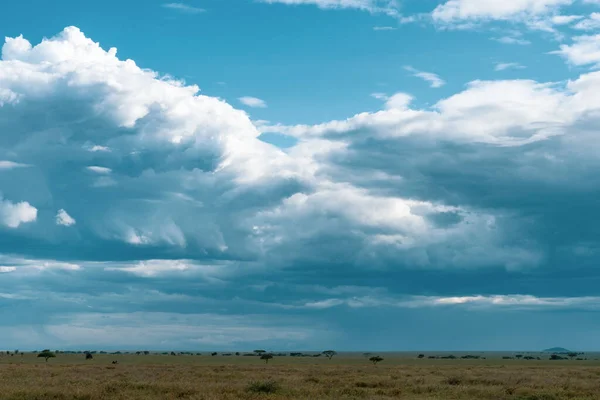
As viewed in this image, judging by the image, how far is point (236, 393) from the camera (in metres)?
53.7

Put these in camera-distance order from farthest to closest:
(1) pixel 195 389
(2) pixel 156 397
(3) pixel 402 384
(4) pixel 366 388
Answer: (3) pixel 402 384 → (4) pixel 366 388 → (1) pixel 195 389 → (2) pixel 156 397

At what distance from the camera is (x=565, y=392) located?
186 feet

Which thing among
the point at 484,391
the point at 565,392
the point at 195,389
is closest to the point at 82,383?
the point at 195,389

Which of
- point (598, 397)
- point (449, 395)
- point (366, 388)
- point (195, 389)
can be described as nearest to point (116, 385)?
point (195, 389)

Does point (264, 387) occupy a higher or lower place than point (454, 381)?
higher

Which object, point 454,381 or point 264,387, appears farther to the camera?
point 454,381

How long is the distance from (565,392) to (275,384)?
23.0 meters

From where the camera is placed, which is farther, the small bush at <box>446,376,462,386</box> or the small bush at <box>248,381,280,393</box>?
the small bush at <box>446,376,462,386</box>

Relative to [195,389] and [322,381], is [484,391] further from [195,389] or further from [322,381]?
[195,389]

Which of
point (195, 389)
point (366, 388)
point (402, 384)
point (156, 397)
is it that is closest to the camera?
point (156, 397)

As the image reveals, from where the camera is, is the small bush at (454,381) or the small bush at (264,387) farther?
the small bush at (454,381)

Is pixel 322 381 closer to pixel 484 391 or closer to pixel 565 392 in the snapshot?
pixel 484 391

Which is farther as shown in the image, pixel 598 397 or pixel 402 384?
pixel 402 384

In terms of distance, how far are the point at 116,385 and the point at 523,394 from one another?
3237 cm
